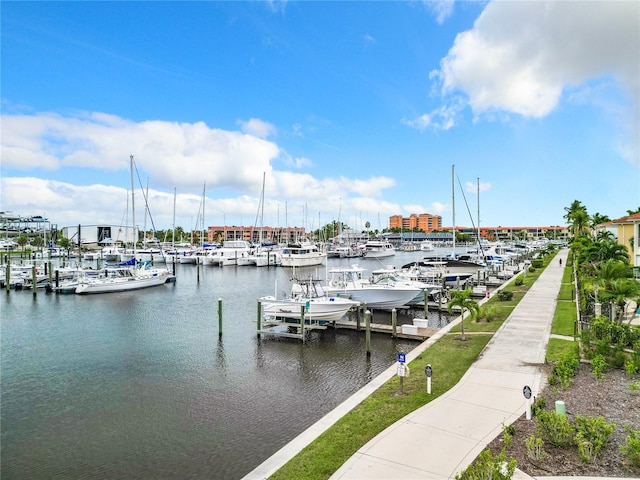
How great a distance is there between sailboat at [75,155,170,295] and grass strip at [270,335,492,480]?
42803 mm

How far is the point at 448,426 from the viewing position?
1095cm

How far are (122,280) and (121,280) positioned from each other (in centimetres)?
11

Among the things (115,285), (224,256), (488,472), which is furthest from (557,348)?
(224,256)

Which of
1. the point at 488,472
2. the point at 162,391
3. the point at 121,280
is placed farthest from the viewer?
the point at 121,280

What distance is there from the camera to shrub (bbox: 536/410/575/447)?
30.7 feet

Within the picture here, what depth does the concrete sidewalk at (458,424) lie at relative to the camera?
357 inches

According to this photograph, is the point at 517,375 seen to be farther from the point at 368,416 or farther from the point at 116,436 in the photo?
→ the point at 116,436

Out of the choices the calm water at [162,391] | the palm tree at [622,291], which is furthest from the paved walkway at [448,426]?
the palm tree at [622,291]

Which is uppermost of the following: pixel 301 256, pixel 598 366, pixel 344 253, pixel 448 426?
pixel 301 256

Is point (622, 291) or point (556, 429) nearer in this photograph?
point (556, 429)

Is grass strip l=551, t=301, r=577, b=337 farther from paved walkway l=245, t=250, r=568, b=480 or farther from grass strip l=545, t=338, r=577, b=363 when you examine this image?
paved walkway l=245, t=250, r=568, b=480

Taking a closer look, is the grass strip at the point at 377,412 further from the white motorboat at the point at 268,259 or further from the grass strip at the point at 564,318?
the white motorboat at the point at 268,259

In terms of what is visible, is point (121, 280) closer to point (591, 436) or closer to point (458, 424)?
point (458, 424)

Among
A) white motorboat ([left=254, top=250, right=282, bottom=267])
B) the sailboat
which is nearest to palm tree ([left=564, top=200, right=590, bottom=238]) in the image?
white motorboat ([left=254, top=250, right=282, bottom=267])
